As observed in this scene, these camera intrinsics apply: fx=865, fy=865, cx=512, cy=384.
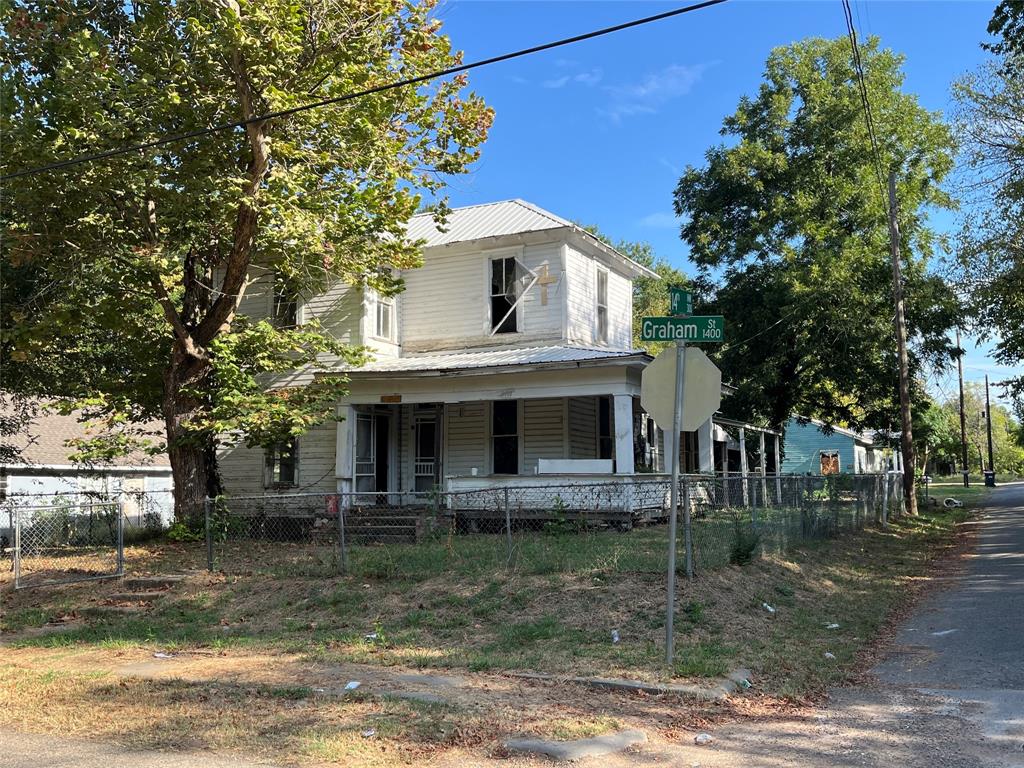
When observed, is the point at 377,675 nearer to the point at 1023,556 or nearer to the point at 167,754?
the point at 167,754

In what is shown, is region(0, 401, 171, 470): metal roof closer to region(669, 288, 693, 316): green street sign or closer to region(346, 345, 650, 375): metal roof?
region(346, 345, 650, 375): metal roof

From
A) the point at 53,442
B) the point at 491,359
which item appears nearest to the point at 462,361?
the point at 491,359

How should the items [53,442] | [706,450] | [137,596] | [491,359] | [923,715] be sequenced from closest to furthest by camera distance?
[923,715] → [137,596] → [491,359] → [706,450] → [53,442]

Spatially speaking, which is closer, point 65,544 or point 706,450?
point 65,544

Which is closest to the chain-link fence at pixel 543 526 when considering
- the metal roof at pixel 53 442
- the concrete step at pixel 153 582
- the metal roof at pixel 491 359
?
the concrete step at pixel 153 582

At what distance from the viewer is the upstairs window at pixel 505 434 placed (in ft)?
66.6

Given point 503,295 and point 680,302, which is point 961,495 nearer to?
point 503,295

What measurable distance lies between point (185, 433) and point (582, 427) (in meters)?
8.93

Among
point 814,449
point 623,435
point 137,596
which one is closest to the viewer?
point 137,596

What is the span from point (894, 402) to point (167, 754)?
2779 centimetres

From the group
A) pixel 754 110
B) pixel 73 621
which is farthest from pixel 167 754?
pixel 754 110

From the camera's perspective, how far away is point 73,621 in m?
11.2

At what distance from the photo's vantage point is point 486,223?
21812 mm

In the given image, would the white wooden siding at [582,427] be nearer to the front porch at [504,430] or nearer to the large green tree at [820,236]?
the front porch at [504,430]
